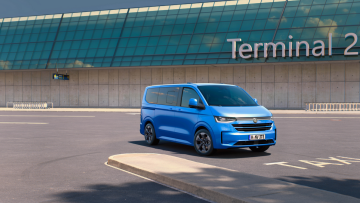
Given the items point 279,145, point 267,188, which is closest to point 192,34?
point 279,145

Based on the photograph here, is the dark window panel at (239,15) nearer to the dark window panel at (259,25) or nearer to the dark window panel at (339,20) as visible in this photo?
the dark window panel at (259,25)

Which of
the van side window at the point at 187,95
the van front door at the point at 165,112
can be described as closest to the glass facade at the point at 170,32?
the van front door at the point at 165,112

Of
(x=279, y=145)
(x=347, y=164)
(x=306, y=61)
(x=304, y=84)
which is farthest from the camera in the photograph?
(x=304, y=84)

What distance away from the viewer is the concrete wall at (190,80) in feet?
126

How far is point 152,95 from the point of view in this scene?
12.8 m

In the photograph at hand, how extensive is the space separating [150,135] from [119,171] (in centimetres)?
440

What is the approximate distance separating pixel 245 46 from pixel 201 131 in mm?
28225

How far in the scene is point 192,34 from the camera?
131 ft

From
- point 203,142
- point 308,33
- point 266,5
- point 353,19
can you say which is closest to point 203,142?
point 203,142

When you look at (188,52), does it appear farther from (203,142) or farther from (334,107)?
(203,142)

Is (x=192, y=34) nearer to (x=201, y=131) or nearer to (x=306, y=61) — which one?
(x=306, y=61)

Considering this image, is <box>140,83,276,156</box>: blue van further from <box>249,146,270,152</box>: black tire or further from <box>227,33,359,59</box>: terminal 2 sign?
<box>227,33,359,59</box>: terminal 2 sign

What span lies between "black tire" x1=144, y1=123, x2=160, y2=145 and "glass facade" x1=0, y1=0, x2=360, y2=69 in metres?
25.9

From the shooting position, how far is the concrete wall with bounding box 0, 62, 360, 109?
126 ft
